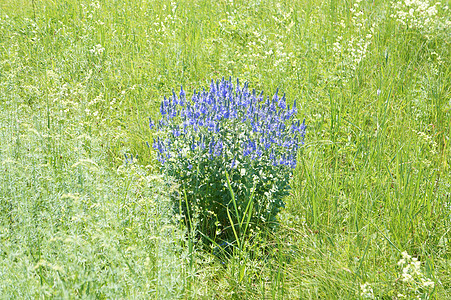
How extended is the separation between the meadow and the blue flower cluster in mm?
302

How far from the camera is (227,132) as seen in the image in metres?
2.82

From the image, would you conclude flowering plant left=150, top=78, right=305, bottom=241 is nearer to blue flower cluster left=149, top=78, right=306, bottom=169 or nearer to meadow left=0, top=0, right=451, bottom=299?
blue flower cluster left=149, top=78, right=306, bottom=169

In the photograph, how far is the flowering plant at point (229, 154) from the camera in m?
2.75

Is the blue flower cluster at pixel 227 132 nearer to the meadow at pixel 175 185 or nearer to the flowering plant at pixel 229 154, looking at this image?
the flowering plant at pixel 229 154

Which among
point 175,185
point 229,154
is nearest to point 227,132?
point 229,154

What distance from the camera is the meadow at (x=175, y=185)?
217 centimetres

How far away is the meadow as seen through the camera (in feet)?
7.11

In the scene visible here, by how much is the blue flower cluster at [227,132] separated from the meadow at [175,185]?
0.99ft

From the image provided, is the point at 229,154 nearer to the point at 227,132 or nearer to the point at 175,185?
the point at 227,132

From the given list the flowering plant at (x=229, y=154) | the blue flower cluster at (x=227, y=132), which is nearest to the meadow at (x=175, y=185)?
the flowering plant at (x=229, y=154)

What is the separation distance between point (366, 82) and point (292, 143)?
1.90 m

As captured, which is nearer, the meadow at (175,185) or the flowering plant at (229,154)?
the meadow at (175,185)

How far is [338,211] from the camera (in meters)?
2.93

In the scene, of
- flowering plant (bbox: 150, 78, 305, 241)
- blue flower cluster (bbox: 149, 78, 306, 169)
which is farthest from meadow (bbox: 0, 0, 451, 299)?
blue flower cluster (bbox: 149, 78, 306, 169)
